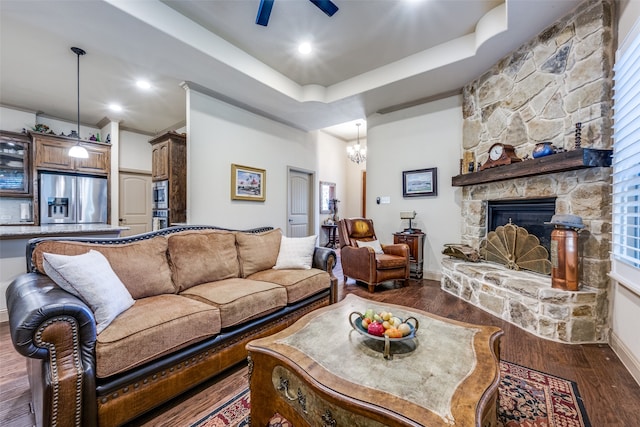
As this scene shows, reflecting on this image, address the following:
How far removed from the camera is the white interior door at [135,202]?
5648 mm

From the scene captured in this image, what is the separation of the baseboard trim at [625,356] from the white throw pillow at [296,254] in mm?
2512

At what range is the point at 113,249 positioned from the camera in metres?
1.90

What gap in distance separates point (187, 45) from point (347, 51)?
192 cm

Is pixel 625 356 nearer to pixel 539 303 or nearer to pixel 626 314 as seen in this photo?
pixel 626 314

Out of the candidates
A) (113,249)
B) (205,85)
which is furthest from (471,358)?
(205,85)

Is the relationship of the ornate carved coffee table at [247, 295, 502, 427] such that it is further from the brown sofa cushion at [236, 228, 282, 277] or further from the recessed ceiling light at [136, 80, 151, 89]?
the recessed ceiling light at [136, 80, 151, 89]

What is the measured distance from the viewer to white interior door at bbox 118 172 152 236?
5.65 meters

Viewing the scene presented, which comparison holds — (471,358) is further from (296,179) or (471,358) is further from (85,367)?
(296,179)

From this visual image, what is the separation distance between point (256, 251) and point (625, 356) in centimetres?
308

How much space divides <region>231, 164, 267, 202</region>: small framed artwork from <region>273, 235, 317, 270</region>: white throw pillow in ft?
6.05

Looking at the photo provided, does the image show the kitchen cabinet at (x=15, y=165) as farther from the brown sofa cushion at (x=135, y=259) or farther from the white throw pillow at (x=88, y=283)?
the white throw pillow at (x=88, y=283)

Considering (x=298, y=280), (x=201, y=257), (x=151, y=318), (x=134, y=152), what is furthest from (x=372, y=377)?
(x=134, y=152)

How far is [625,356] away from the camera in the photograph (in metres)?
1.93

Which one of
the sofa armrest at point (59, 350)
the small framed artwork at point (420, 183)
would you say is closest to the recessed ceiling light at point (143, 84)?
the sofa armrest at point (59, 350)
